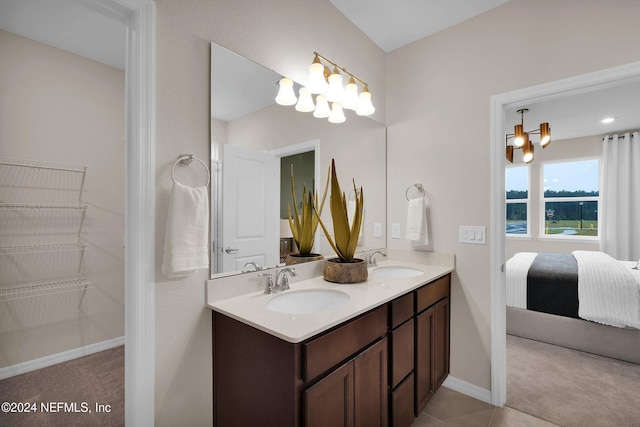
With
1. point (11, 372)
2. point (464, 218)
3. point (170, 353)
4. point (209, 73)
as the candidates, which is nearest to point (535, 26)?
point (464, 218)

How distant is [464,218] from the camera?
6.72 ft

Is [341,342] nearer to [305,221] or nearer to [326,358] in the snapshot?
[326,358]

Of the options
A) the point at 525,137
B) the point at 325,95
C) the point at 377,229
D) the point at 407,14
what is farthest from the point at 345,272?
the point at 525,137

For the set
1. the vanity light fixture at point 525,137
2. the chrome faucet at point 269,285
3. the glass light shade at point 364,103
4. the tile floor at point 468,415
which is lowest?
the tile floor at point 468,415

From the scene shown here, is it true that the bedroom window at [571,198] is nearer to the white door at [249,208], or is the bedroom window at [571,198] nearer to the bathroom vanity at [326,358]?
the bathroom vanity at [326,358]

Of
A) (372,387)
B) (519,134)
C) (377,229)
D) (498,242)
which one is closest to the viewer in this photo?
(372,387)

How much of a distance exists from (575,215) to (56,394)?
22.6 feet

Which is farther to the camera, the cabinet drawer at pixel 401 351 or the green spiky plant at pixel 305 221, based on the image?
the green spiky plant at pixel 305 221

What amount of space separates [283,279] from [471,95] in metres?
1.76

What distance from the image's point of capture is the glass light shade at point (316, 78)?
1679 mm

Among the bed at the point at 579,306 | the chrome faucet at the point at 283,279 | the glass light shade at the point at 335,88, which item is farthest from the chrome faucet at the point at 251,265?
the bed at the point at 579,306

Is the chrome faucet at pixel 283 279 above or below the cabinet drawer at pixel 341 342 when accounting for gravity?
above

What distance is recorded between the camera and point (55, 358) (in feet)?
7.41

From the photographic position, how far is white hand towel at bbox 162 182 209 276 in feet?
3.58
